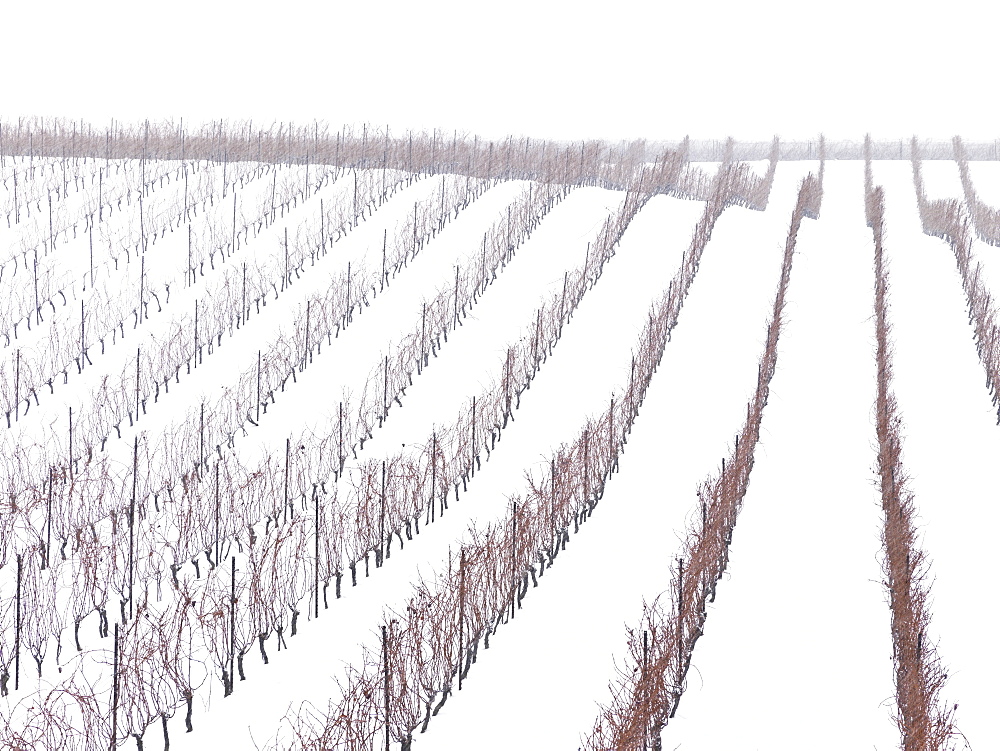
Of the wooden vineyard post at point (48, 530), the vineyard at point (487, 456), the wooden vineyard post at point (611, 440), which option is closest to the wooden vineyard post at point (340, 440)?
the vineyard at point (487, 456)

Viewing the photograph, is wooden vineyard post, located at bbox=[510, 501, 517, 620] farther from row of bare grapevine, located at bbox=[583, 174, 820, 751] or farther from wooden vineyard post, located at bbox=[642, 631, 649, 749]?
wooden vineyard post, located at bbox=[642, 631, 649, 749]

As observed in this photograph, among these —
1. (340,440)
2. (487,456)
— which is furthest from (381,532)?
(487,456)

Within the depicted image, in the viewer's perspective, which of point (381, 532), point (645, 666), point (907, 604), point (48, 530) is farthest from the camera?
point (48, 530)

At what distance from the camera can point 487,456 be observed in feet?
66.4

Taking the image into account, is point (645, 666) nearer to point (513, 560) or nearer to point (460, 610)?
point (460, 610)

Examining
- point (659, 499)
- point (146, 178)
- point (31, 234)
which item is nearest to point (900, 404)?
point (659, 499)

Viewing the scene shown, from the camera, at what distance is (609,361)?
24.1 m

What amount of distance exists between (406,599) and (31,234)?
21.9m

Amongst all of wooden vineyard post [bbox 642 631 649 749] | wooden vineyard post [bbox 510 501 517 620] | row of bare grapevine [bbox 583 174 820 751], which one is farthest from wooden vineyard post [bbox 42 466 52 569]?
wooden vineyard post [bbox 642 631 649 749]

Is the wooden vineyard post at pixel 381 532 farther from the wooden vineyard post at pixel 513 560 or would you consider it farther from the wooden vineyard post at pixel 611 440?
the wooden vineyard post at pixel 611 440

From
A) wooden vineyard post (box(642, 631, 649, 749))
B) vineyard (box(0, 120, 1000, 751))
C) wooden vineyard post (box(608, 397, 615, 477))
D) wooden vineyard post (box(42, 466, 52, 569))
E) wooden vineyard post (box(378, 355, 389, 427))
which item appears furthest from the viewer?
wooden vineyard post (box(378, 355, 389, 427))

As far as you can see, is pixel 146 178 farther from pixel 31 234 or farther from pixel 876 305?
pixel 876 305

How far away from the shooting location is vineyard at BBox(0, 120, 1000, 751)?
12.4 meters

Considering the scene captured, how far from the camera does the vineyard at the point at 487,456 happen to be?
40.8 ft
